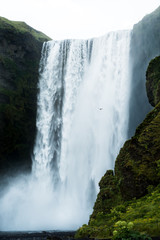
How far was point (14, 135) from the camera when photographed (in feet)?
106

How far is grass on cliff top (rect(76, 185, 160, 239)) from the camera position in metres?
5.97

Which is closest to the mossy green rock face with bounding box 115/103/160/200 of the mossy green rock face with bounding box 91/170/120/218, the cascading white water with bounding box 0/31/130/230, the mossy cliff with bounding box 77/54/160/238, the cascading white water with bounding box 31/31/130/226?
the mossy cliff with bounding box 77/54/160/238

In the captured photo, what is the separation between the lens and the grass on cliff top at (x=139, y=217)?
5966 mm

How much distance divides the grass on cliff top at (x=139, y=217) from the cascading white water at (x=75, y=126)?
1697cm

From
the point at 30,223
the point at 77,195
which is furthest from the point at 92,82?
the point at 30,223

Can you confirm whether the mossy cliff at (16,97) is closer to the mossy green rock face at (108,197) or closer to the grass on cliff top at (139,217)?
the mossy green rock face at (108,197)

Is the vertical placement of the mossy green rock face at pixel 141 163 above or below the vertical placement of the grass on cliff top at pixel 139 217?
above

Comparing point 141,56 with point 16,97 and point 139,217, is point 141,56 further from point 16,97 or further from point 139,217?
point 139,217

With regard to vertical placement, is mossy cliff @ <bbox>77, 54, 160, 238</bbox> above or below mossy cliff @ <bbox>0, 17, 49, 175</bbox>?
below

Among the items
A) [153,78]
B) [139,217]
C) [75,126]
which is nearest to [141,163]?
[139,217]

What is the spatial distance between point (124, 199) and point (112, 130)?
1884cm

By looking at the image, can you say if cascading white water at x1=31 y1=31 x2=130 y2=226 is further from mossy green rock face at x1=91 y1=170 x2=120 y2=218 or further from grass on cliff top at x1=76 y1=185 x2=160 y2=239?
grass on cliff top at x1=76 y1=185 x2=160 y2=239

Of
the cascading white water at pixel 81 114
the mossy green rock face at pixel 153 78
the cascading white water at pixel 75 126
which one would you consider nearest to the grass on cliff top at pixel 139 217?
the mossy green rock face at pixel 153 78

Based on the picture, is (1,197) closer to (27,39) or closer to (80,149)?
(80,149)
